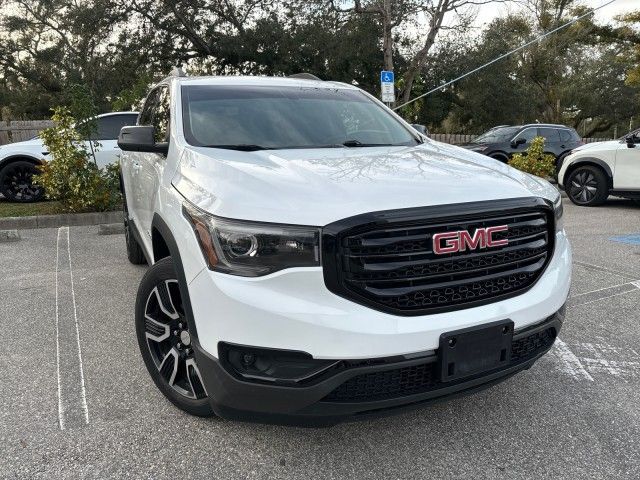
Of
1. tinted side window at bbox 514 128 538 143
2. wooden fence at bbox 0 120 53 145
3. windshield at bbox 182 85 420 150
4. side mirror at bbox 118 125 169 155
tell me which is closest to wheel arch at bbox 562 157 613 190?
tinted side window at bbox 514 128 538 143

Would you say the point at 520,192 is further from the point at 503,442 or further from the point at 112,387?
the point at 112,387

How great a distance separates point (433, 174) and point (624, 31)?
25.8 meters

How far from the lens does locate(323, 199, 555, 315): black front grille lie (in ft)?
6.72

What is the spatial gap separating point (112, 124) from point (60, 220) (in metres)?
2.26

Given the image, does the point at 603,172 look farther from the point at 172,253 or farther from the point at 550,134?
the point at 172,253

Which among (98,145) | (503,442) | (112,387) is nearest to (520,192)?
(503,442)

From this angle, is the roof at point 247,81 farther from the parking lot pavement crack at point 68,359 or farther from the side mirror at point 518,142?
the side mirror at point 518,142

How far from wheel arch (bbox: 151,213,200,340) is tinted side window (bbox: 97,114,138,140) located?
7137 mm

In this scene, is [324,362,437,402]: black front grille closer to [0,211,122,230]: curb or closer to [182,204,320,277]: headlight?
[182,204,320,277]: headlight

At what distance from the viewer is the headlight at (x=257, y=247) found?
6.67 feet

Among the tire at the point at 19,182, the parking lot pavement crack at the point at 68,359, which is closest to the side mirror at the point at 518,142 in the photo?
the tire at the point at 19,182

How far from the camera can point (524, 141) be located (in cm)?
1330

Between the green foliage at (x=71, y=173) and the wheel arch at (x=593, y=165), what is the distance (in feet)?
27.1

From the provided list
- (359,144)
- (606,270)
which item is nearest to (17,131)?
(359,144)
